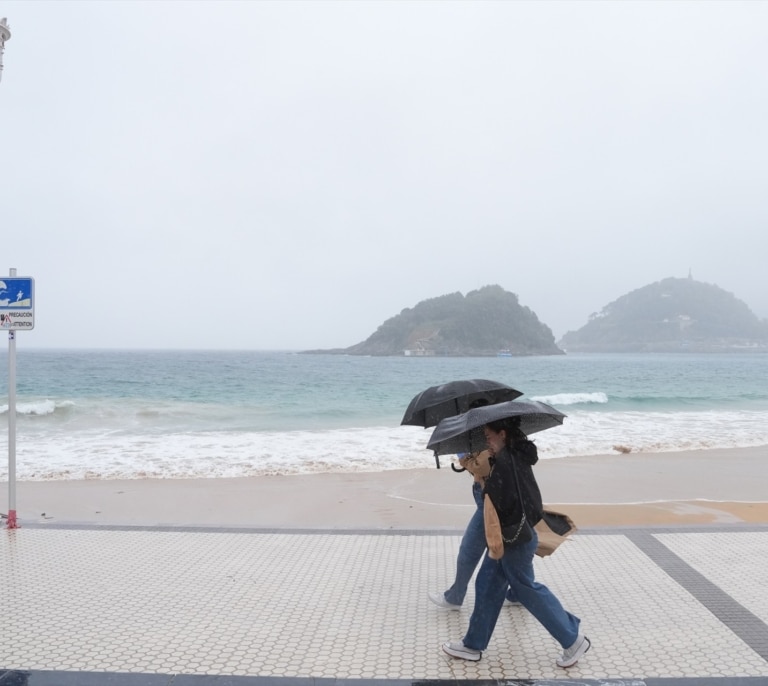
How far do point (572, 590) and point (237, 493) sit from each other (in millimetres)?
5584

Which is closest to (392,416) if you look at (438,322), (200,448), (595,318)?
(200,448)

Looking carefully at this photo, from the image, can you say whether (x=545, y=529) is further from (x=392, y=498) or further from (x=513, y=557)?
(x=392, y=498)

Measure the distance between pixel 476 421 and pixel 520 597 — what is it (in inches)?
39.5

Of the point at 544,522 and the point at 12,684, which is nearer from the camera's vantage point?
the point at 12,684

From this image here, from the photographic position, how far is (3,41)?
5641mm

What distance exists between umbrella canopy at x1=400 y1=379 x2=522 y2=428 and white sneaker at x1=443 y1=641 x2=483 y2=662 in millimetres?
1192

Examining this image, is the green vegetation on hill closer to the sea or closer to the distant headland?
the distant headland

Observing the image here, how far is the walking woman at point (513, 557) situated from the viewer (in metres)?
3.29

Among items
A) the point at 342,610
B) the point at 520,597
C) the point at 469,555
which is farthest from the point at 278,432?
the point at 520,597

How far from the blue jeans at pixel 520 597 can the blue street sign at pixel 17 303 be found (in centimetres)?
465

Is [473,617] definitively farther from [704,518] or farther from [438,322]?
[438,322]

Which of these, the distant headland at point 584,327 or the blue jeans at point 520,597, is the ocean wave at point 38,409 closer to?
the blue jeans at point 520,597

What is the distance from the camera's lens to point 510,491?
329 cm

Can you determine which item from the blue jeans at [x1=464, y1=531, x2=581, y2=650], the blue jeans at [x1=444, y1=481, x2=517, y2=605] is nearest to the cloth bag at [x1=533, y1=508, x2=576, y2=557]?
the blue jeans at [x1=464, y1=531, x2=581, y2=650]
